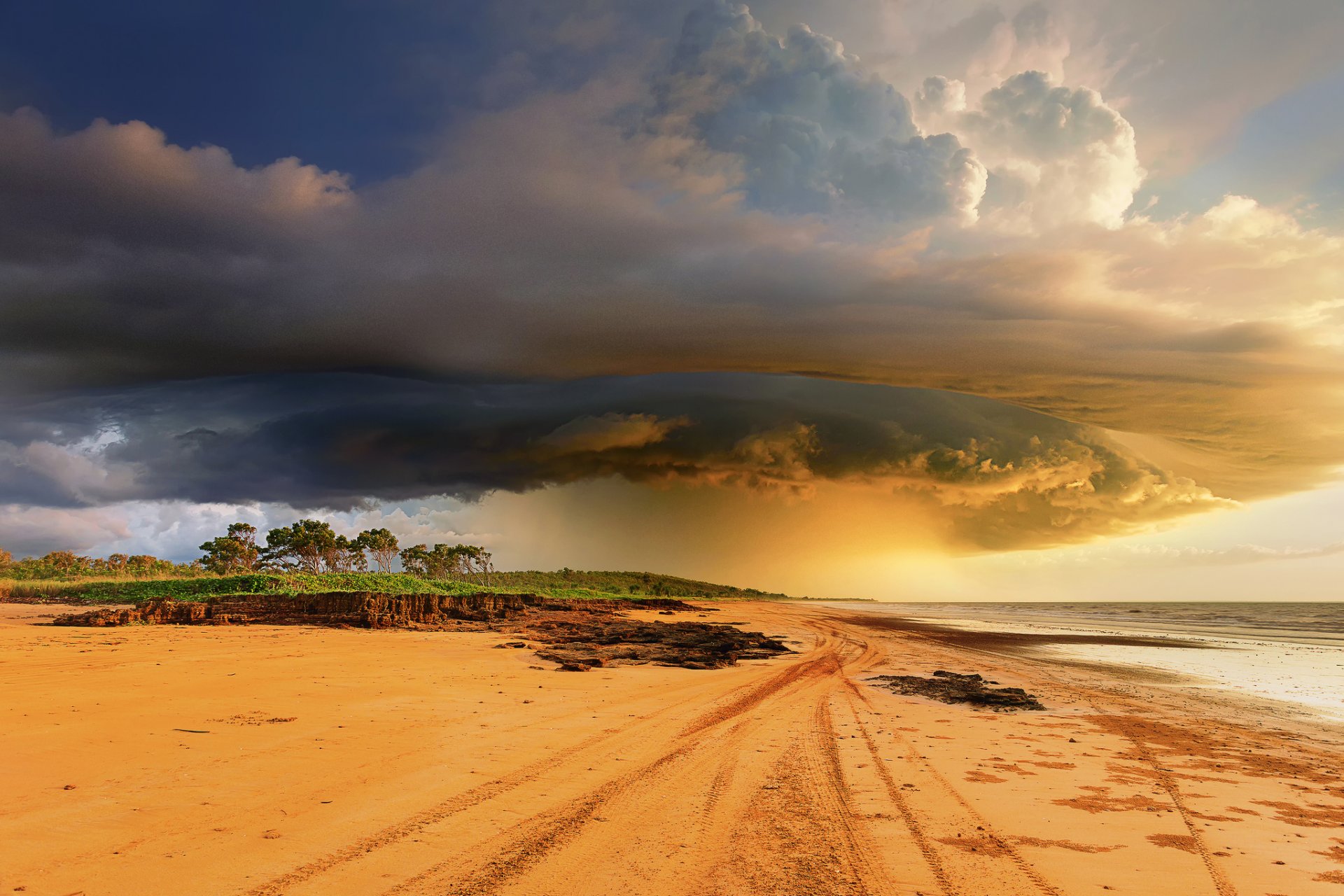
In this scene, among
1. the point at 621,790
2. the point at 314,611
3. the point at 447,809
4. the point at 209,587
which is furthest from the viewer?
the point at 209,587

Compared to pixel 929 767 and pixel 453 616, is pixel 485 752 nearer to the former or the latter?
pixel 929 767

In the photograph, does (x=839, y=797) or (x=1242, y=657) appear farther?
(x=1242, y=657)

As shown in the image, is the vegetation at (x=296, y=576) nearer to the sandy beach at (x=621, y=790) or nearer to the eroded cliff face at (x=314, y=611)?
the eroded cliff face at (x=314, y=611)

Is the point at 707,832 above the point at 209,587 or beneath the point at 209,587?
above

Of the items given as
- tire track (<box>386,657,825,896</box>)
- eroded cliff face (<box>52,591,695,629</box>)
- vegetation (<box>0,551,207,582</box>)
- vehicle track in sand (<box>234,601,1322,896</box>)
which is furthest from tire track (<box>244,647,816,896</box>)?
vegetation (<box>0,551,207,582</box>)

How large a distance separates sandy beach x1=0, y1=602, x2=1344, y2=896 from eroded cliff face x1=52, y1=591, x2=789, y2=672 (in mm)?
7526

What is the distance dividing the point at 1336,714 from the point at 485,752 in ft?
64.2

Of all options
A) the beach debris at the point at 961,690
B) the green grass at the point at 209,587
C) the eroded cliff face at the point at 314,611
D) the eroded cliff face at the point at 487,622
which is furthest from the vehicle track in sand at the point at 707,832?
the green grass at the point at 209,587

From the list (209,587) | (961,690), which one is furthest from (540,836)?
(209,587)

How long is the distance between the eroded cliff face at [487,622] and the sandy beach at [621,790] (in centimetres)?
753

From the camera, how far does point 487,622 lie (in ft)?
110

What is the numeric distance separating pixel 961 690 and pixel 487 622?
23.3 metres

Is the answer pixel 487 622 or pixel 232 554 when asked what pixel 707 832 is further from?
pixel 232 554

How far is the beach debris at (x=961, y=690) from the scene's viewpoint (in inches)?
612
